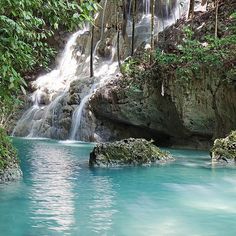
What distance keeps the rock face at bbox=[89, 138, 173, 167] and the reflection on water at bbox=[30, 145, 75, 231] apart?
0.85 meters

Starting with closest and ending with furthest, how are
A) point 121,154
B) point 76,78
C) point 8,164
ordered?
point 8,164
point 121,154
point 76,78

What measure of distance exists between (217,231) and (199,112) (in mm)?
12984

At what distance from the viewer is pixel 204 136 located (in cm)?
2047

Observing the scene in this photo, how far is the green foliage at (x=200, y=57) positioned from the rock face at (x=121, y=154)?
6.26m

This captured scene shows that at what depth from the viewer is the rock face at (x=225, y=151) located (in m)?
14.1

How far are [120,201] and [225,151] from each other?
652 centimetres

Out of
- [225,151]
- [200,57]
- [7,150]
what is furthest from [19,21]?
[200,57]

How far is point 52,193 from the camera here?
928 centimetres

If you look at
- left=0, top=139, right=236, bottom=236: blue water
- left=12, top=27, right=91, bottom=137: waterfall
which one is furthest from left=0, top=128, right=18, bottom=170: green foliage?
left=12, top=27, right=91, bottom=137: waterfall

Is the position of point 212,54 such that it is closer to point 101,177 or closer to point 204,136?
point 204,136

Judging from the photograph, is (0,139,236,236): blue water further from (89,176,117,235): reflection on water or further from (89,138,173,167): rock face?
(89,138,173,167): rock face

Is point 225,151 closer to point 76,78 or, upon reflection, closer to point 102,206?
point 102,206

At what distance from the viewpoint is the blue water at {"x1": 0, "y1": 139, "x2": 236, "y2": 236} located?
266 inches

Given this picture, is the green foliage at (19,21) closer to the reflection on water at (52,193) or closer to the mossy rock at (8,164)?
the reflection on water at (52,193)
